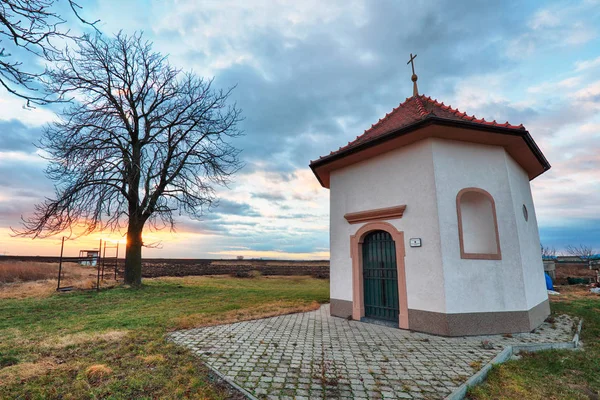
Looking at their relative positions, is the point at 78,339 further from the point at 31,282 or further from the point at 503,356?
the point at 31,282

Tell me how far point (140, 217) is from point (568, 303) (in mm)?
18709

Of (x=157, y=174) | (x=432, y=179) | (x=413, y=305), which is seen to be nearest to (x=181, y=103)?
(x=157, y=174)

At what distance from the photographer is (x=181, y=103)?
587 inches

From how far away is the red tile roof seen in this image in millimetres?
7205

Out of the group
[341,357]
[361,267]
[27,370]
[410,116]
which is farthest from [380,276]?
[27,370]

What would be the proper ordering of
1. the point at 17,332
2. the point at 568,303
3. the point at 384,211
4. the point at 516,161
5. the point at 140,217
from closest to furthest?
the point at 17,332 < the point at 384,211 < the point at 516,161 < the point at 568,303 < the point at 140,217

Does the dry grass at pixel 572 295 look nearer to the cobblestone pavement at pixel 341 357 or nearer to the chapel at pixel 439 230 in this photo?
the chapel at pixel 439 230

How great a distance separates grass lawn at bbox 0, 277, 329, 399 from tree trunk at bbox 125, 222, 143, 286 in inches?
146

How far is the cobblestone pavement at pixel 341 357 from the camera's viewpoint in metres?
3.46

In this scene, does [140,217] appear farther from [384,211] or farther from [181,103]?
[384,211]

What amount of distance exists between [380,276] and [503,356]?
10.3 ft

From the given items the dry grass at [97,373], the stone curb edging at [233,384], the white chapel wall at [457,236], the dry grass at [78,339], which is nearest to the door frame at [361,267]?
the white chapel wall at [457,236]

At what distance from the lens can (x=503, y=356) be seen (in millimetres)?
4727

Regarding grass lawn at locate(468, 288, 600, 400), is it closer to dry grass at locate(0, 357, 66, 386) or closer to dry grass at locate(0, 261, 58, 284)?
dry grass at locate(0, 357, 66, 386)
